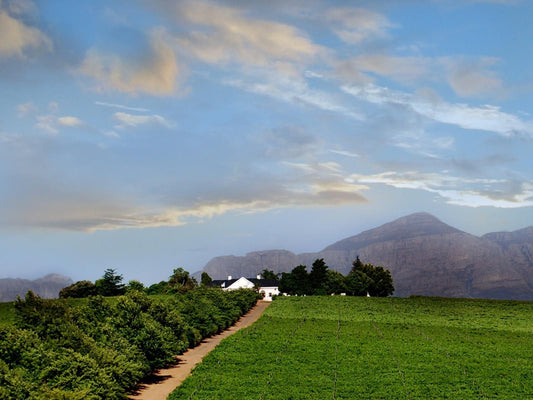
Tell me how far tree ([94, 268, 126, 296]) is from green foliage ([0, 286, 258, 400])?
259 feet

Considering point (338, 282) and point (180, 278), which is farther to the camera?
point (338, 282)

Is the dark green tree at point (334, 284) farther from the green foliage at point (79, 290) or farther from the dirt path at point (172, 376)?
the dirt path at point (172, 376)

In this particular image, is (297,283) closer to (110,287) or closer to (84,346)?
(110,287)

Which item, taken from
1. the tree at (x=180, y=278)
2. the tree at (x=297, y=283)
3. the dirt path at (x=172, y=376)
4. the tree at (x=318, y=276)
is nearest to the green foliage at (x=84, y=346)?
the dirt path at (x=172, y=376)

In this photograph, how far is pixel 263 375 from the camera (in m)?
39.1

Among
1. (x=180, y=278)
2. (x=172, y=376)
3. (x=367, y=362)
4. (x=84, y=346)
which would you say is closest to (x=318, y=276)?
(x=180, y=278)

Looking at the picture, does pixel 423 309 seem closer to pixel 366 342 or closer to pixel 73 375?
pixel 366 342

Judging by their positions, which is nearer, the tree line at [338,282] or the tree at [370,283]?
the tree at [370,283]

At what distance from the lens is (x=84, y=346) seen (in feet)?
107

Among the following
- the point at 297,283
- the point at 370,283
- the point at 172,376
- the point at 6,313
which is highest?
the point at 6,313

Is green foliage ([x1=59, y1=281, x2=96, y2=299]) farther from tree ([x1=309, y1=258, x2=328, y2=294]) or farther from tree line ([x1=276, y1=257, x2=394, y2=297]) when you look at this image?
tree ([x1=309, y1=258, x2=328, y2=294])

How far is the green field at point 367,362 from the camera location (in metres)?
35.4

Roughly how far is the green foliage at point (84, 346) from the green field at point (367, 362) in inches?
185

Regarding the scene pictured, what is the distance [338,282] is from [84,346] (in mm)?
144980
